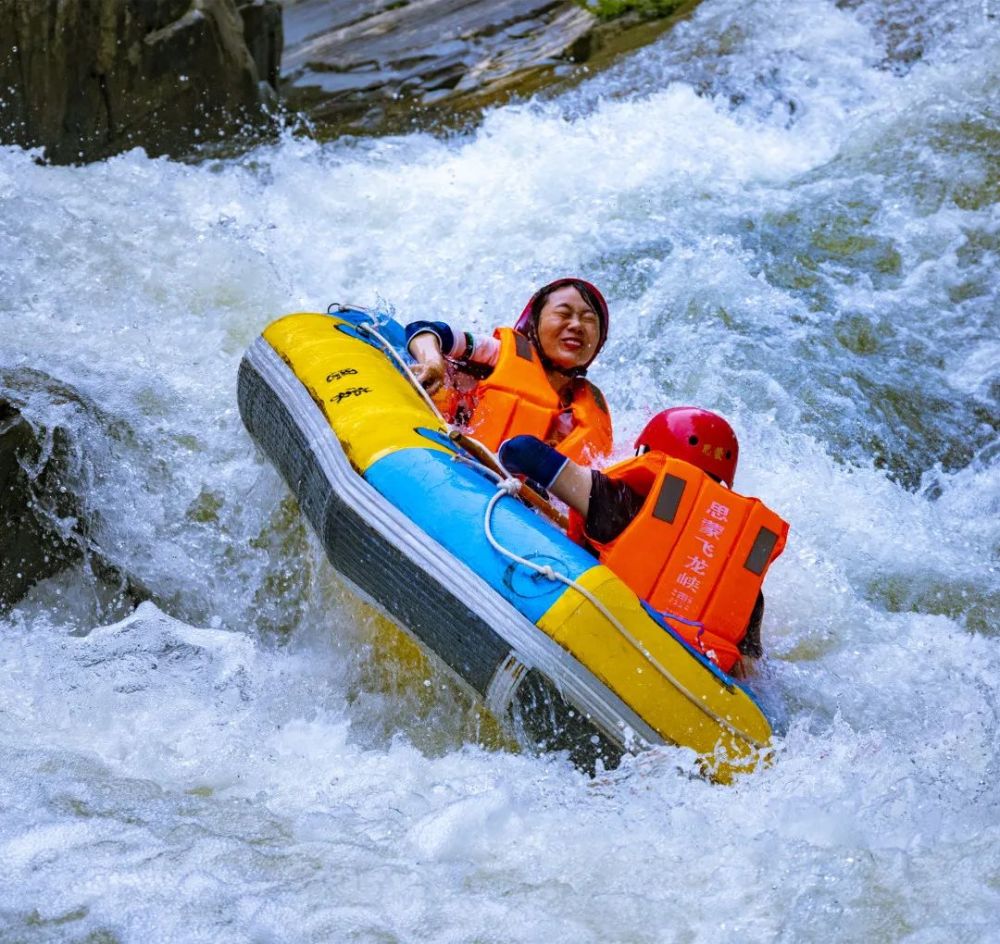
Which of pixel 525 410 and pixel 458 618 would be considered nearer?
pixel 458 618

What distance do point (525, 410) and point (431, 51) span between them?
17.8 ft

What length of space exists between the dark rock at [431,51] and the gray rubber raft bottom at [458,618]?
4.76 m

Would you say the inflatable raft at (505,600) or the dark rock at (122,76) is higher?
the dark rock at (122,76)

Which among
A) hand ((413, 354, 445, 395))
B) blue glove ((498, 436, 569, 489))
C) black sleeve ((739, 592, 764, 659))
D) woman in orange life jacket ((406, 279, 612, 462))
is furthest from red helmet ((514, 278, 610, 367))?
black sleeve ((739, 592, 764, 659))

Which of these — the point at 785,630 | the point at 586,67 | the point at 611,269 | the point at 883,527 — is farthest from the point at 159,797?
the point at 586,67

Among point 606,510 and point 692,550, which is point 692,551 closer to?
point 692,550

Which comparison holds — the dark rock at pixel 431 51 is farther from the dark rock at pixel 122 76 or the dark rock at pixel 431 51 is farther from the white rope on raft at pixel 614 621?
the white rope on raft at pixel 614 621

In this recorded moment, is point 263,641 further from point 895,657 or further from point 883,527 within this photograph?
point 883,527

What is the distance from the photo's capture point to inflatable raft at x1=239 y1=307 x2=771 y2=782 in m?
3.17

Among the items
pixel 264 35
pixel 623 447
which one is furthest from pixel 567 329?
pixel 264 35

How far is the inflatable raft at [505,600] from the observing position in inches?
125

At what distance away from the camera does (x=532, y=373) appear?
4.41 meters

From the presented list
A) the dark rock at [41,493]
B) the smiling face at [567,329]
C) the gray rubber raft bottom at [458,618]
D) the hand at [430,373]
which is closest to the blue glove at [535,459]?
the gray rubber raft bottom at [458,618]

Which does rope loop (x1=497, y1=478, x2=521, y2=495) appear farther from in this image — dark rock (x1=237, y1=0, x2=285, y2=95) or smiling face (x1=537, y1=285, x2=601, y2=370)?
dark rock (x1=237, y1=0, x2=285, y2=95)
